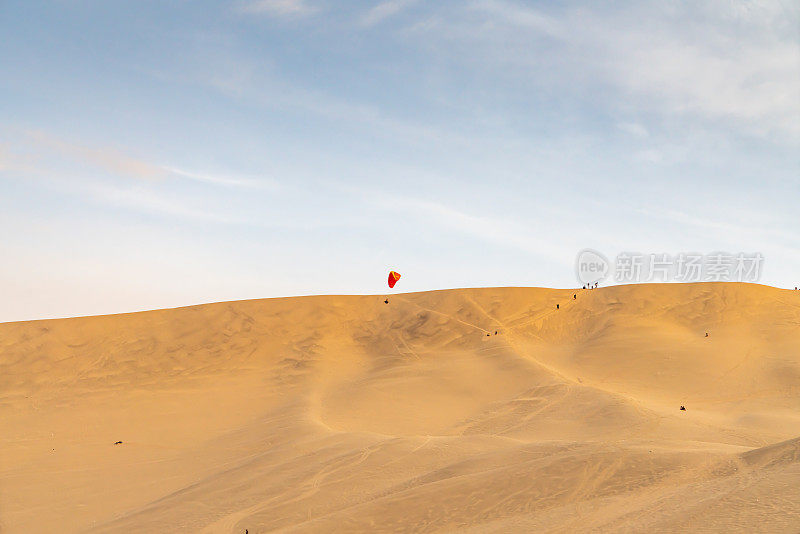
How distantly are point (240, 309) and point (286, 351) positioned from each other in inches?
250

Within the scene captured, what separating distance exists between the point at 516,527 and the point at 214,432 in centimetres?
1230

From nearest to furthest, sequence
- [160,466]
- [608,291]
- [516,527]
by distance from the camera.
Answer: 1. [516,527]
2. [160,466]
3. [608,291]

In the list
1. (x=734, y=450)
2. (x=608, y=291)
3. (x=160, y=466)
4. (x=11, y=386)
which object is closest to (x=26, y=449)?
(x=160, y=466)

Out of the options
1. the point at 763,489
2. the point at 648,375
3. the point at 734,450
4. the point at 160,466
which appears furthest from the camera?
the point at 648,375

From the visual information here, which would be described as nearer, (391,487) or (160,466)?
(391,487)

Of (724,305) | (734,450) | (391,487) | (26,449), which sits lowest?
(26,449)

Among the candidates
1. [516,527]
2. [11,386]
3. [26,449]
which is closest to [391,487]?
[516,527]

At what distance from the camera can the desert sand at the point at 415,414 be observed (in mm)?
8828

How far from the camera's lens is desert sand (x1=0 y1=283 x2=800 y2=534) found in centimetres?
883

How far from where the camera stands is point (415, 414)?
58.2 feet

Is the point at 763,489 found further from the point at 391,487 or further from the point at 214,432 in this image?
the point at 214,432

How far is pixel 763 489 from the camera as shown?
7262 mm

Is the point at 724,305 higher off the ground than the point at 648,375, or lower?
higher

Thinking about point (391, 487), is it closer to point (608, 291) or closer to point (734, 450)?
point (734, 450)
